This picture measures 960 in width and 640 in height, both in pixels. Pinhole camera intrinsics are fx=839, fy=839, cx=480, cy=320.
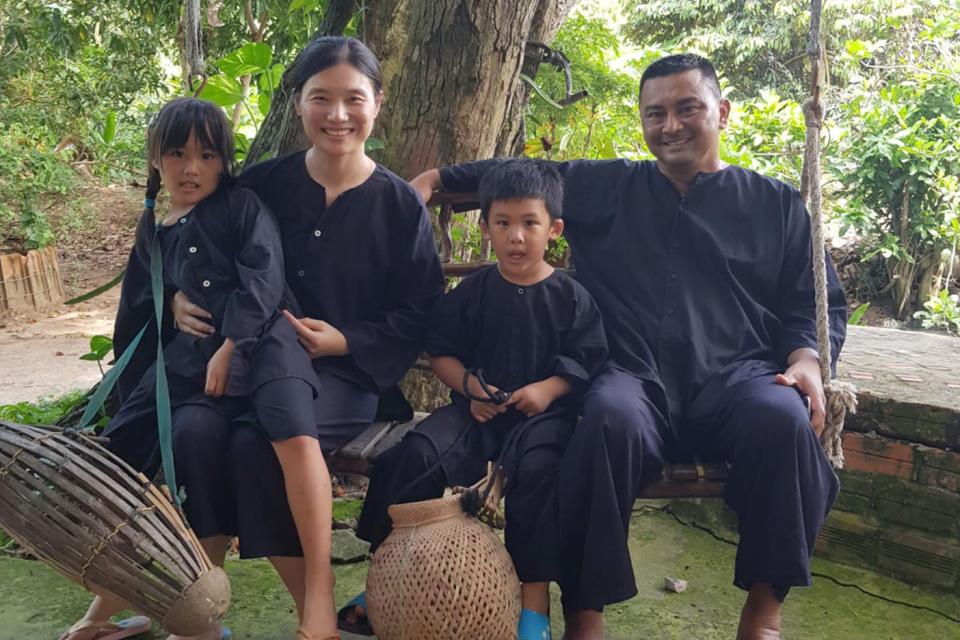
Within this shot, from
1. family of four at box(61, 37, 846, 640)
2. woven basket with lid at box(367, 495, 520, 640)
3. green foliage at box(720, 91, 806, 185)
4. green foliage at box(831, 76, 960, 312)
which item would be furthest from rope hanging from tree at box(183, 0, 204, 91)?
green foliage at box(831, 76, 960, 312)

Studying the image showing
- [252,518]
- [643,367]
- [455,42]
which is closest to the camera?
[252,518]

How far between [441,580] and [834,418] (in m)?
1.08

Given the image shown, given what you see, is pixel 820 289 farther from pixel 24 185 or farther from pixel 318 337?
pixel 24 185

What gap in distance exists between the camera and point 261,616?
247 centimetres

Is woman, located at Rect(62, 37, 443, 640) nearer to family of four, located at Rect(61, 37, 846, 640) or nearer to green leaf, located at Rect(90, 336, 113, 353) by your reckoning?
family of four, located at Rect(61, 37, 846, 640)

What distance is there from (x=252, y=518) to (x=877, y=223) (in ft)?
25.8

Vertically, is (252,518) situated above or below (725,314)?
below

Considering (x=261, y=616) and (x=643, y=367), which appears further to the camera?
(x=261, y=616)

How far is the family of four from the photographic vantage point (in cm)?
200

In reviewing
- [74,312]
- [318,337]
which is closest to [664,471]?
[318,337]

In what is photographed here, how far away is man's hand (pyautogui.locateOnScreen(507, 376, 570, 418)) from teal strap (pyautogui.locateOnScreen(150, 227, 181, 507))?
0.84 m

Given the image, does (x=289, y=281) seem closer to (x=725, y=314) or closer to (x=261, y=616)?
(x=261, y=616)

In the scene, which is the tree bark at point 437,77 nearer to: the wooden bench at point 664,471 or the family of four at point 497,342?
the family of four at point 497,342

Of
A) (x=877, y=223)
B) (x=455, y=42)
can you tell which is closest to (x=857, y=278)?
Answer: (x=877, y=223)
